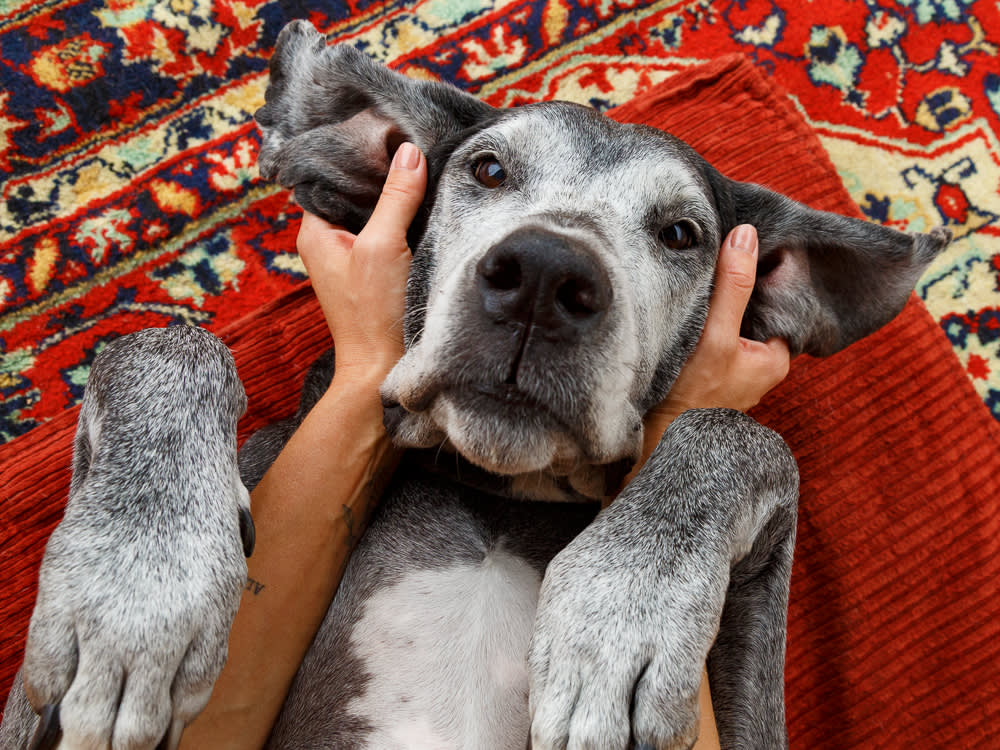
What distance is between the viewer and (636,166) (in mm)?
2217

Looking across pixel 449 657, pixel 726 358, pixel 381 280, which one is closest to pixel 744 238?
pixel 726 358

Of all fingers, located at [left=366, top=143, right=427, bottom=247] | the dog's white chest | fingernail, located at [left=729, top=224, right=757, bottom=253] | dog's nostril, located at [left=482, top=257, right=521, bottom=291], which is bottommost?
the dog's white chest

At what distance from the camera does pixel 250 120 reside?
131 inches

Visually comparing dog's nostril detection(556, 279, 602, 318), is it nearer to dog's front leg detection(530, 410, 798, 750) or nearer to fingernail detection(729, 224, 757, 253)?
dog's front leg detection(530, 410, 798, 750)

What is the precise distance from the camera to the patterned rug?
10.4 feet

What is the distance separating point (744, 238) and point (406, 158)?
1098 millimetres

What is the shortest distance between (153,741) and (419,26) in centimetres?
305

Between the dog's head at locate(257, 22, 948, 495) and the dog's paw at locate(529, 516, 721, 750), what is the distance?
1.02 feet

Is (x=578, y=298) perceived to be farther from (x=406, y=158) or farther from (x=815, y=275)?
(x=815, y=275)

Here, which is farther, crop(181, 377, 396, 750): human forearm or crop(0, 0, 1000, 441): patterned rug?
crop(0, 0, 1000, 441): patterned rug

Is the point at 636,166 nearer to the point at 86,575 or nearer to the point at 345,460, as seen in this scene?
the point at 345,460

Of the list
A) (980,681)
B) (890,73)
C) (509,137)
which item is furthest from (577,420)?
(890,73)

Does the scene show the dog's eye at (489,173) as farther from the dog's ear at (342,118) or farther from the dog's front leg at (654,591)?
the dog's front leg at (654,591)

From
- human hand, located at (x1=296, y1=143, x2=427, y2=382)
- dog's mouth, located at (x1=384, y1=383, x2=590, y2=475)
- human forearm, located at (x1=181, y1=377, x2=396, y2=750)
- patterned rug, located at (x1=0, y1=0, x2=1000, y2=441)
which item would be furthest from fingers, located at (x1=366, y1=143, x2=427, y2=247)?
patterned rug, located at (x1=0, y1=0, x2=1000, y2=441)
